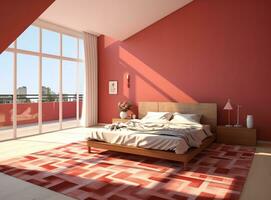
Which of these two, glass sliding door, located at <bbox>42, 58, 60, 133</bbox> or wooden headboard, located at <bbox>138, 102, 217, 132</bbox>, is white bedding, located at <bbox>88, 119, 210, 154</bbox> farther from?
glass sliding door, located at <bbox>42, 58, 60, 133</bbox>

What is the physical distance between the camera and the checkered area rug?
2842mm

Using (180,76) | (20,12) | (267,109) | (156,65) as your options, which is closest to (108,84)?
(156,65)

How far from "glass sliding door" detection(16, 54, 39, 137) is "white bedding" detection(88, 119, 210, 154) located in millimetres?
2742

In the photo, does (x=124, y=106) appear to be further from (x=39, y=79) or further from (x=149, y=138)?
(x=149, y=138)

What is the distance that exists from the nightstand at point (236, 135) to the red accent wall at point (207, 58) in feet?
1.54

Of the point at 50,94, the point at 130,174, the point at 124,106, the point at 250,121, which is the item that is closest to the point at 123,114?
the point at 124,106

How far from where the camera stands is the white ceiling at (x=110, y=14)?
18.4 feet

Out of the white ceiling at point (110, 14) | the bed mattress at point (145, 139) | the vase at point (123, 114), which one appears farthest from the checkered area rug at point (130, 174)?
the white ceiling at point (110, 14)

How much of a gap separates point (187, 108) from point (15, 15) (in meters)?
4.60

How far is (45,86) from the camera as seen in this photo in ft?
22.4

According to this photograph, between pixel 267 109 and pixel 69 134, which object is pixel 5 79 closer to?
pixel 69 134

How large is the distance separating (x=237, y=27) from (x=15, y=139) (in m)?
6.12

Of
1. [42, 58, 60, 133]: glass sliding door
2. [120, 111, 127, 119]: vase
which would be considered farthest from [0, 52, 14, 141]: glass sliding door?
[120, 111, 127, 119]: vase

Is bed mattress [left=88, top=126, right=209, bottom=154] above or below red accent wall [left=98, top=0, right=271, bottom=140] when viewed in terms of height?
below
